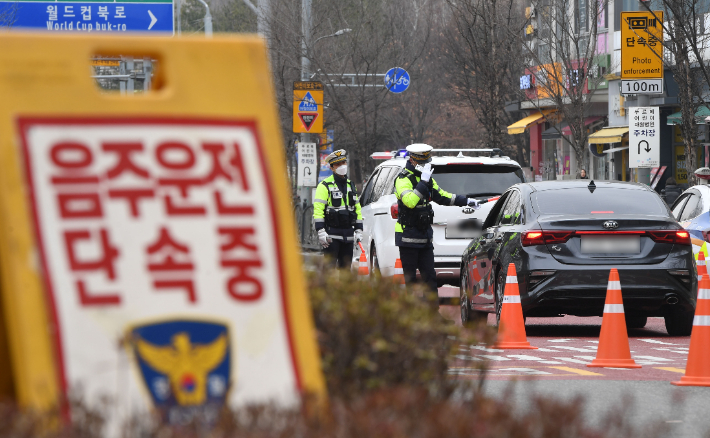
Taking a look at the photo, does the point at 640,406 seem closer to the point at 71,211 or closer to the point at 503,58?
the point at 71,211

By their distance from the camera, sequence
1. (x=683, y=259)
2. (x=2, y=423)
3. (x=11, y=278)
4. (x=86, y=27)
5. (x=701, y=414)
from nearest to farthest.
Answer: (x=2, y=423), (x=11, y=278), (x=701, y=414), (x=683, y=259), (x=86, y=27)

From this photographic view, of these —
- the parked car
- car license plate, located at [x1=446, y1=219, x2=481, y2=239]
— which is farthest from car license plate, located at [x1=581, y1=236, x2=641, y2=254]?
car license plate, located at [x1=446, y1=219, x2=481, y2=239]

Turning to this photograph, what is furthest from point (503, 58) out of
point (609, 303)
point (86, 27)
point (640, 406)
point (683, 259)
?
point (640, 406)

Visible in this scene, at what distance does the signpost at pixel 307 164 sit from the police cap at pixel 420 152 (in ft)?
53.2

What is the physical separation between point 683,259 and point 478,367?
7204 millimetres

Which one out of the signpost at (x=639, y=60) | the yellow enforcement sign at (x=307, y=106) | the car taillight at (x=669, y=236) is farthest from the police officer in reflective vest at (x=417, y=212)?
the signpost at (x=639, y=60)

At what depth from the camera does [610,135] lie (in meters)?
39.0

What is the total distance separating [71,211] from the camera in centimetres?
345

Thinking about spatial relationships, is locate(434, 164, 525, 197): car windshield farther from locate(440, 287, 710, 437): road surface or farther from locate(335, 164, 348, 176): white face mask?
locate(440, 287, 710, 437): road surface

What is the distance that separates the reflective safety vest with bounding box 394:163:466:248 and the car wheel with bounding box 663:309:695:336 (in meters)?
2.41

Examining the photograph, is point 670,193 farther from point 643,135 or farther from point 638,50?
point 638,50

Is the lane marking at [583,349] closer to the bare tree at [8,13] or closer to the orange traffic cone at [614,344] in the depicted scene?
the orange traffic cone at [614,344]

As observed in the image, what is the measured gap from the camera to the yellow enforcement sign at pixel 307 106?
85.3 feet

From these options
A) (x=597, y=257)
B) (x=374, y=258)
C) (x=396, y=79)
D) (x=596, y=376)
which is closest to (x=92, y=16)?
(x=396, y=79)
